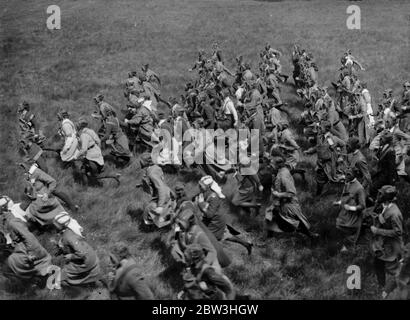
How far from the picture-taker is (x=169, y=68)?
26141mm

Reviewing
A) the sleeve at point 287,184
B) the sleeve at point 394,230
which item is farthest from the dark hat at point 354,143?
the sleeve at point 394,230

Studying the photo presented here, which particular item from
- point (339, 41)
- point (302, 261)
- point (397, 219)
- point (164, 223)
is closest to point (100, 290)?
point (164, 223)

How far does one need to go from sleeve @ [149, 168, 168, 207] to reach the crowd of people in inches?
1.0

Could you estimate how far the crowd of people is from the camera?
30.3ft

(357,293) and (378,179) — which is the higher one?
(378,179)

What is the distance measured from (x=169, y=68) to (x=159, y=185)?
49.9 ft

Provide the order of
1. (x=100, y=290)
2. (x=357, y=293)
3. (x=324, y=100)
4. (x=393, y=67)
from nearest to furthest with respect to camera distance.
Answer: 1. (x=357, y=293)
2. (x=100, y=290)
3. (x=324, y=100)
4. (x=393, y=67)

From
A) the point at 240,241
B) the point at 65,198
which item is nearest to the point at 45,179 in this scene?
the point at 65,198

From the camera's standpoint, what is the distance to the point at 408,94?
1527 centimetres

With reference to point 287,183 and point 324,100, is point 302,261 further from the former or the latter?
point 324,100

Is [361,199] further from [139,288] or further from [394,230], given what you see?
[139,288]

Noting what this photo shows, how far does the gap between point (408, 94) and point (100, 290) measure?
10.9 meters

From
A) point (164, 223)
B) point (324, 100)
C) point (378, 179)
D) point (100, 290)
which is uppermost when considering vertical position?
point (324, 100)

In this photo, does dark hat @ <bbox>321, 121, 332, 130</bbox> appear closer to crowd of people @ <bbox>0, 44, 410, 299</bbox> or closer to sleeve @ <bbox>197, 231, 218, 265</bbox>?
crowd of people @ <bbox>0, 44, 410, 299</bbox>
